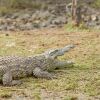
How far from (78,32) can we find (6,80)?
24.6ft

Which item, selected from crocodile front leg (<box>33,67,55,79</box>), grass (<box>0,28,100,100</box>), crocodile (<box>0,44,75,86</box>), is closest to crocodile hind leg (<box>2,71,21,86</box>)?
crocodile (<box>0,44,75,86</box>)

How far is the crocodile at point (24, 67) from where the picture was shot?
924 centimetres

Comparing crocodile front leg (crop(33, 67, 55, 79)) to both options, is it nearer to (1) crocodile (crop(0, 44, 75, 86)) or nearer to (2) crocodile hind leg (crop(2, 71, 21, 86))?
(1) crocodile (crop(0, 44, 75, 86))

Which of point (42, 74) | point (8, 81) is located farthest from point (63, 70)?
point (8, 81)

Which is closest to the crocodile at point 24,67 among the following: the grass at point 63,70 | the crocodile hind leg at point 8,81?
the crocodile hind leg at point 8,81

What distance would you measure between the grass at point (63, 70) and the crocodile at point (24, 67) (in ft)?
0.48

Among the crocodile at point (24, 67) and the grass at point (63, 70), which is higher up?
the crocodile at point (24, 67)

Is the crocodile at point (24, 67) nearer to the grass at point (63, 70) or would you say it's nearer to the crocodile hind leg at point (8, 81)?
the crocodile hind leg at point (8, 81)

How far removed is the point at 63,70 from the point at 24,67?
117 cm

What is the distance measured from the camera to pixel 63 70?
1058cm

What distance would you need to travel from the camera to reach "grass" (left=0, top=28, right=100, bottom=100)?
28.2 feet

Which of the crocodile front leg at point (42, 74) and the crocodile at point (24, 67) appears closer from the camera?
the crocodile at point (24, 67)

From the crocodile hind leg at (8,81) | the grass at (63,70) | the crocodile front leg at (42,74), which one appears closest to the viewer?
the grass at (63,70)

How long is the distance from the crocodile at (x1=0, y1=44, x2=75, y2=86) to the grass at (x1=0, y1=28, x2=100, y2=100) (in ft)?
0.48
